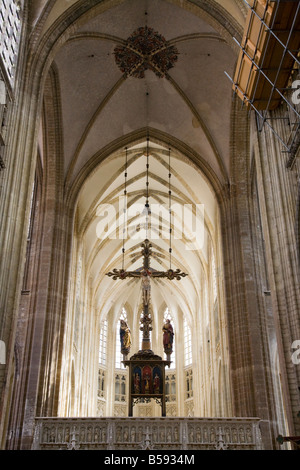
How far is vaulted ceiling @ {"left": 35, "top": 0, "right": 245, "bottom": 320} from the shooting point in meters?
15.3

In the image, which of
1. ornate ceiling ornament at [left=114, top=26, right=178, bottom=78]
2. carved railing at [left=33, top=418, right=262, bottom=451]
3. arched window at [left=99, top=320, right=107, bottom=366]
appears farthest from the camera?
arched window at [left=99, top=320, right=107, bottom=366]

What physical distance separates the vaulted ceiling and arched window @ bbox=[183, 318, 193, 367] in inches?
502

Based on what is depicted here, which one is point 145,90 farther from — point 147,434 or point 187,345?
point 187,345

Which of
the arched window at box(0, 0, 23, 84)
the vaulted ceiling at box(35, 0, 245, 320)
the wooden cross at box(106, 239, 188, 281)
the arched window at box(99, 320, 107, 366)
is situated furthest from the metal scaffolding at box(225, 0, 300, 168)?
the arched window at box(99, 320, 107, 366)

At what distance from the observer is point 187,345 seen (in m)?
33.1

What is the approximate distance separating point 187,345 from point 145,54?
20.7m

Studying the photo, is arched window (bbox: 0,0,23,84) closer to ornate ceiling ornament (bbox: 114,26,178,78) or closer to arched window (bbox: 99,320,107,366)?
ornate ceiling ornament (bbox: 114,26,178,78)

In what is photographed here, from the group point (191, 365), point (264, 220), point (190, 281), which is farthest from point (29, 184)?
point (191, 365)

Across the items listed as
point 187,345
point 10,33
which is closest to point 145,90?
point 10,33

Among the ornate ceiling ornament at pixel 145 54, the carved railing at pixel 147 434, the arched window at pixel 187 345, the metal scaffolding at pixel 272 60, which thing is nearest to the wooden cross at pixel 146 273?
the carved railing at pixel 147 434

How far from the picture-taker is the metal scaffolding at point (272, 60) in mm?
9109

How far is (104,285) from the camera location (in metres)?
30.1

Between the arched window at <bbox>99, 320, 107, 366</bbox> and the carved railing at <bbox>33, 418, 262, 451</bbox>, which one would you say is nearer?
the carved railing at <bbox>33, 418, 262, 451</bbox>

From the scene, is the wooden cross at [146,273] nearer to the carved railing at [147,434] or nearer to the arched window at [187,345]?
the carved railing at [147,434]
